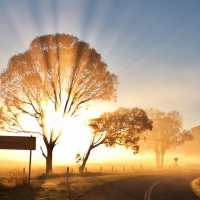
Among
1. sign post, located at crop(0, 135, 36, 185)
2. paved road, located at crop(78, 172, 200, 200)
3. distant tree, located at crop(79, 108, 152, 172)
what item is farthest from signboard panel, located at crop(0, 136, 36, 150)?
distant tree, located at crop(79, 108, 152, 172)

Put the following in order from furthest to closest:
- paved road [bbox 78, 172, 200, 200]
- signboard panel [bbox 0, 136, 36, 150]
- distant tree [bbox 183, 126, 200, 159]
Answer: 1. distant tree [bbox 183, 126, 200, 159]
2. signboard panel [bbox 0, 136, 36, 150]
3. paved road [bbox 78, 172, 200, 200]

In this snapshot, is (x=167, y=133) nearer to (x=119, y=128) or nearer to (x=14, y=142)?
(x=119, y=128)

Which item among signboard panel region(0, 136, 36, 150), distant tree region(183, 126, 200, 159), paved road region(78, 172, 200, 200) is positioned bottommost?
paved road region(78, 172, 200, 200)

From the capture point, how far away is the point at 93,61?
116ft

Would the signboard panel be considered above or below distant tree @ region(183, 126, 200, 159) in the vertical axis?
below

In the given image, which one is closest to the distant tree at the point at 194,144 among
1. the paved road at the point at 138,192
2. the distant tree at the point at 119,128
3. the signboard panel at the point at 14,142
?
the distant tree at the point at 119,128

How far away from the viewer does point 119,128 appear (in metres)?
43.8

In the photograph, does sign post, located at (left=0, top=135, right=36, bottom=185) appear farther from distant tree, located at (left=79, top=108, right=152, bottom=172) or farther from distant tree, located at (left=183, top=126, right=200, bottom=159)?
distant tree, located at (left=183, top=126, right=200, bottom=159)

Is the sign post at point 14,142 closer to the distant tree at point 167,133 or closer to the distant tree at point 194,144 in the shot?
the distant tree at point 167,133

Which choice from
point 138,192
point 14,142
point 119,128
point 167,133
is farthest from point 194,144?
point 14,142

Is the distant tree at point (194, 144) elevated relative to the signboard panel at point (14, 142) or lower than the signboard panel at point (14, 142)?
elevated

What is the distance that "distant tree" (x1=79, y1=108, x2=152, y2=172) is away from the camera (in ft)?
143

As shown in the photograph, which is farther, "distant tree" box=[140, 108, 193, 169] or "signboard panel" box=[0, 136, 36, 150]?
"distant tree" box=[140, 108, 193, 169]

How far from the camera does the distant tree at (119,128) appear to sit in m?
43.6
